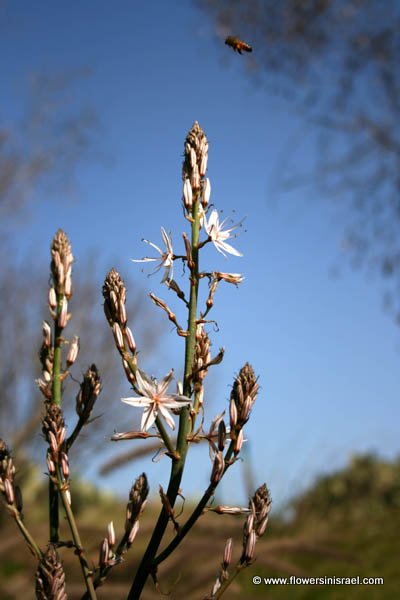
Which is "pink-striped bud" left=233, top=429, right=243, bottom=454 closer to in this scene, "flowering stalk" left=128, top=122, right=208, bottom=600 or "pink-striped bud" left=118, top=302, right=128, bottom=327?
"flowering stalk" left=128, top=122, right=208, bottom=600

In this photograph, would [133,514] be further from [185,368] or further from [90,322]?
[90,322]

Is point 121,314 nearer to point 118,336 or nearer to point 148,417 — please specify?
point 118,336

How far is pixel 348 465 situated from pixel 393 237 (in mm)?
3111

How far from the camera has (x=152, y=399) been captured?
2.76 feet

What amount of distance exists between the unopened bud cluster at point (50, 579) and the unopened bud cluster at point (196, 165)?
1.64 feet

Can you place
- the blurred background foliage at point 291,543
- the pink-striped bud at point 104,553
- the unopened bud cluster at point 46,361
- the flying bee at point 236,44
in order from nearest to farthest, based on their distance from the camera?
the pink-striped bud at point 104,553 → the unopened bud cluster at point 46,361 → the flying bee at point 236,44 → the blurred background foliage at point 291,543

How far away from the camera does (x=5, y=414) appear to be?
8.70m

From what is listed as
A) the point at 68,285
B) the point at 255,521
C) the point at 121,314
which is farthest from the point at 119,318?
the point at 255,521

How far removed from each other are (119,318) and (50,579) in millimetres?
318

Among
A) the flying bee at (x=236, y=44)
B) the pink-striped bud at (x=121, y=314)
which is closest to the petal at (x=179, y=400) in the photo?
the pink-striped bud at (x=121, y=314)

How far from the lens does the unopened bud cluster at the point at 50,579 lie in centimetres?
75

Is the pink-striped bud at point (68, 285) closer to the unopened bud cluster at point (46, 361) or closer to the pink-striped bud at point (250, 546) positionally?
the unopened bud cluster at point (46, 361)

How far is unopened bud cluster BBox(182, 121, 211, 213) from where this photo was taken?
928mm

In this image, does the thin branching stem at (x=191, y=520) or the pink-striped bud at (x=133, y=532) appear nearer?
the thin branching stem at (x=191, y=520)
